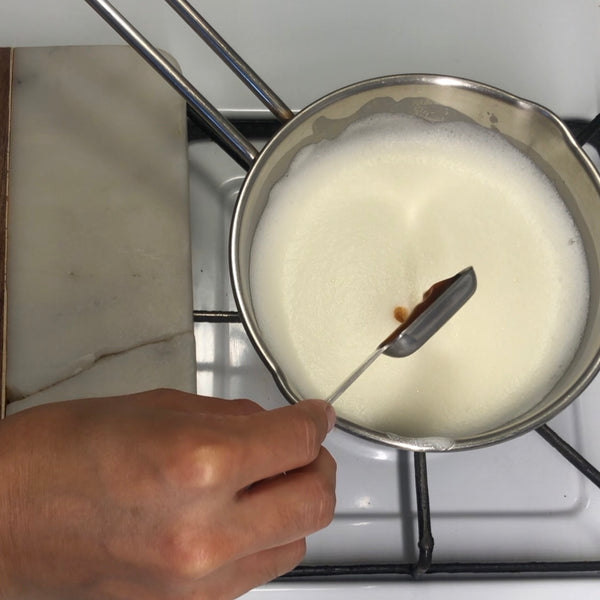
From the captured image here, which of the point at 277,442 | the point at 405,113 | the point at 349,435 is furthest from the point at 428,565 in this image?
the point at 405,113

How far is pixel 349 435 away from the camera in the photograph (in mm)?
516

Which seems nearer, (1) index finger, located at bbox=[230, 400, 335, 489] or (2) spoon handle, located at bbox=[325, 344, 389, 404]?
(1) index finger, located at bbox=[230, 400, 335, 489]

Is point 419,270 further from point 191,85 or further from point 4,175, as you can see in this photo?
point 4,175

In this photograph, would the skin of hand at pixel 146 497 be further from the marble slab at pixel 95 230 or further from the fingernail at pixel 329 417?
the marble slab at pixel 95 230

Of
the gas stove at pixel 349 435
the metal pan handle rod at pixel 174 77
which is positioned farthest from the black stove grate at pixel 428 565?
the metal pan handle rod at pixel 174 77

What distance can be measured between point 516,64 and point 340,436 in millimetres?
391

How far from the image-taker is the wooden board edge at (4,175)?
18.4 inches

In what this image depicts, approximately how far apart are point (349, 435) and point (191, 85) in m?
0.29

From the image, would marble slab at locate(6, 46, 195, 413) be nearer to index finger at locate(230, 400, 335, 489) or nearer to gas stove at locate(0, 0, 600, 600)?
gas stove at locate(0, 0, 600, 600)

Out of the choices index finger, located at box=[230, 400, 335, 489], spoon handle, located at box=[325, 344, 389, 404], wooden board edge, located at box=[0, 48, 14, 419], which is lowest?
index finger, located at box=[230, 400, 335, 489]

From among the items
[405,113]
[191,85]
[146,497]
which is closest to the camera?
[146,497]

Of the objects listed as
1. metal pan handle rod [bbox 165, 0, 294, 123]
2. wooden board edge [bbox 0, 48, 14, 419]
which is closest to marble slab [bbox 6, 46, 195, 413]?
wooden board edge [bbox 0, 48, 14, 419]

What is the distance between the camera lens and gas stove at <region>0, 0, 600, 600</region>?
0.48 m

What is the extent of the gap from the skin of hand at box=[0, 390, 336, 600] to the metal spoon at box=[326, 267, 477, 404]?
0.40ft
